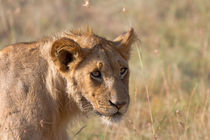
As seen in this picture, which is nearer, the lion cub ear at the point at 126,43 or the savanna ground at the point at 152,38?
the lion cub ear at the point at 126,43

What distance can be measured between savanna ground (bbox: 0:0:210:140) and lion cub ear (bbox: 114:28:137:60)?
52.8 inches

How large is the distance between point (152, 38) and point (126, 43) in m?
7.72

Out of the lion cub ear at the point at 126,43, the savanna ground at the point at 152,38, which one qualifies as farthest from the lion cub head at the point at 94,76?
the savanna ground at the point at 152,38

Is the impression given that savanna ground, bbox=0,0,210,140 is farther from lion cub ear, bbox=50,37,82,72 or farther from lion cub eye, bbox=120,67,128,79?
lion cub ear, bbox=50,37,82,72

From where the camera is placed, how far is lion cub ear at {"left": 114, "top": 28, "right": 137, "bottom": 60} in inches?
184

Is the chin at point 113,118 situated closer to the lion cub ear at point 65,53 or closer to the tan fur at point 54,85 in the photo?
the tan fur at point 54,85

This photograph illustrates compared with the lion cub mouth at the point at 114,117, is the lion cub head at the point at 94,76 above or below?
above

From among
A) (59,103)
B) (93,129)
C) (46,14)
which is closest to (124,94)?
(59,103)

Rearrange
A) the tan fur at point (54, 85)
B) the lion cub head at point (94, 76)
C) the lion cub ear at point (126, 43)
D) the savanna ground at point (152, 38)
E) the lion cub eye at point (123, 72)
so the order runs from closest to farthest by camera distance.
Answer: the tan fur at point (54, 85) → the lion cub head at point (94, 76) → the lion cub eye at point (123, 72) → the lion cub ear at point (126, 43) → the savanna ground at point (152, 38)

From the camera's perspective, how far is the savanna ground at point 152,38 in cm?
676

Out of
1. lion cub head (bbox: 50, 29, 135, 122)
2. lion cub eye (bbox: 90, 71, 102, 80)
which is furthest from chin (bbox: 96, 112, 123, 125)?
lion cub eye (bbox: 90, 71, 102, 80)

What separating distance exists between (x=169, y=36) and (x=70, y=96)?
27.8 ft

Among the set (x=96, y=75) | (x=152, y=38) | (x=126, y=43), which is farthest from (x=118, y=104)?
(x=152, y=38)

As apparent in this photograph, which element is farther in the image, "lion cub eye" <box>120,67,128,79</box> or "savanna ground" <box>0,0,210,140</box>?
"savanna ground" <box>0,0,210,140</box>
